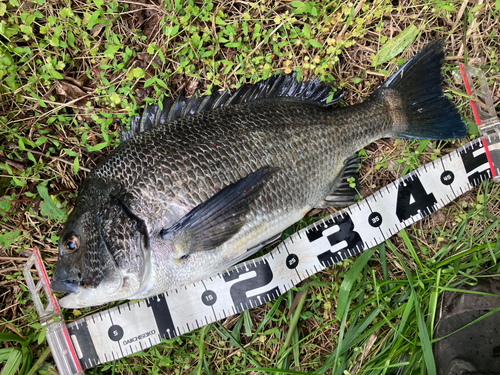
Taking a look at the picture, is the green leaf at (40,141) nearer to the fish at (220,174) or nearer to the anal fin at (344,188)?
the fish at (220,174)

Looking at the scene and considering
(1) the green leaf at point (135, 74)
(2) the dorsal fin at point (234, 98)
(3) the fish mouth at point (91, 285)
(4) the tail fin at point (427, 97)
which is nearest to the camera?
(3) the fish mouth at point (91, 285)

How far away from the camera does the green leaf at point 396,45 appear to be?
2.82m

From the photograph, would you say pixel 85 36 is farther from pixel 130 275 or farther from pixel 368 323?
pixel 368 323

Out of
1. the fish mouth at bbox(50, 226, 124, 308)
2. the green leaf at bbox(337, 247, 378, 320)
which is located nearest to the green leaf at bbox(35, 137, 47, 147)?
the fish mouth at bbox(50, 226, 124, 308)

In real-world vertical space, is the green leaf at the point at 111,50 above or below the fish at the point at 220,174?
above

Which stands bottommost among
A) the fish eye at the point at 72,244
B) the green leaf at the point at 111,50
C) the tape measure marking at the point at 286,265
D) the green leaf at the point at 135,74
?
the tape measure marking at the point at 286,265

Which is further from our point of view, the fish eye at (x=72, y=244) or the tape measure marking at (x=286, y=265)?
the tape measure marking at (x=286, y=265)

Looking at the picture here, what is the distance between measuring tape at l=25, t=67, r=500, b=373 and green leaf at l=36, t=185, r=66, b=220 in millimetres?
537

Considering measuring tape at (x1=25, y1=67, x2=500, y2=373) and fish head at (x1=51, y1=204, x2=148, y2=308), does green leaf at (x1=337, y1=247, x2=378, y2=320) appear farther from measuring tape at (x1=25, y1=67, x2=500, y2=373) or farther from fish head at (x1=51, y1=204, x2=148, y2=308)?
fish head at (x1=51, y1=204, x2=148, y2=308)

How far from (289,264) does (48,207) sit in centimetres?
200

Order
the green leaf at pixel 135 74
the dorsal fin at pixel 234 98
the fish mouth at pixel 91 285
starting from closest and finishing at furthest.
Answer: the fish mouth at pixel 91 285
the dorsal fin at pixel 234 98
the green leaf at pixel 135 74

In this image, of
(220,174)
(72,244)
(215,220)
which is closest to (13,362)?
(72,244)

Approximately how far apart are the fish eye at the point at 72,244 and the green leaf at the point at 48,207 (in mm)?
652

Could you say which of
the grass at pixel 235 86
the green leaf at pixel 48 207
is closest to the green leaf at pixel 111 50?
the grass at pixel 235 86
